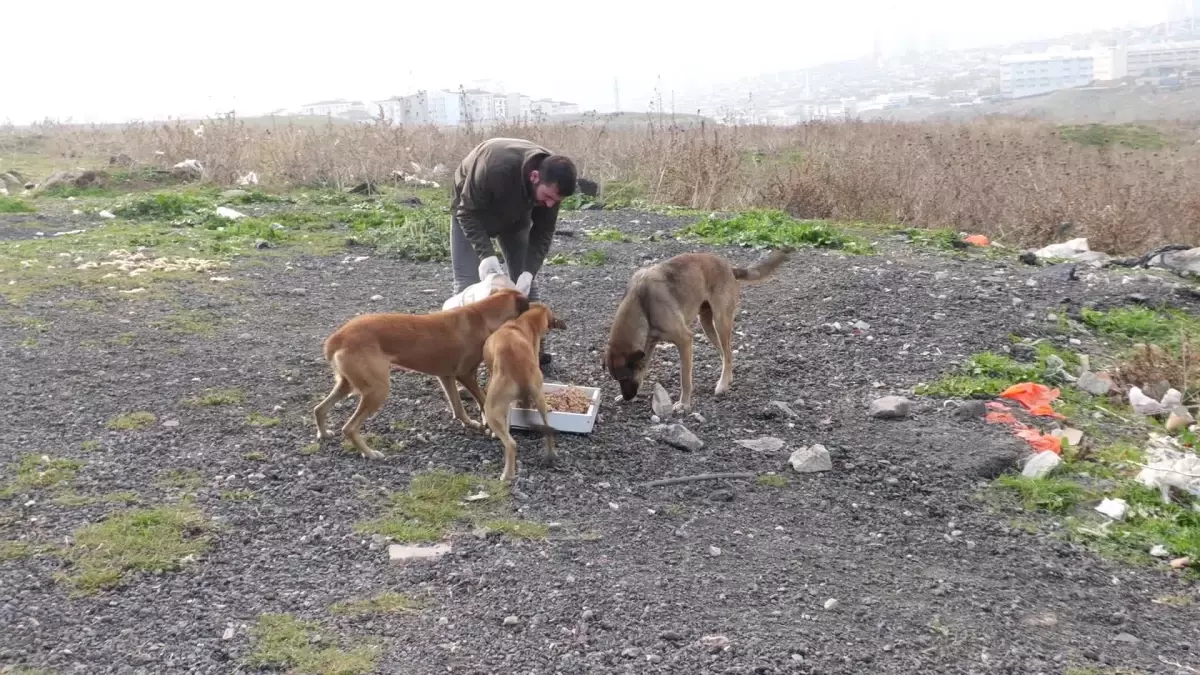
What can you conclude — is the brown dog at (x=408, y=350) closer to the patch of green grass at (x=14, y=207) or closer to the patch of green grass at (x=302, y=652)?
the patch of green grass at (x=302, y=652)

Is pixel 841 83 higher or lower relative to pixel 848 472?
higher

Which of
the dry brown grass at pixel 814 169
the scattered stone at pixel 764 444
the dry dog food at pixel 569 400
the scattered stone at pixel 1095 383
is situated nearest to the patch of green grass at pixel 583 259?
the dry brown grass at pixel 814 169

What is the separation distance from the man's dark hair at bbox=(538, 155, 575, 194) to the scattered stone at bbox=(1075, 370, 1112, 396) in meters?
4.20

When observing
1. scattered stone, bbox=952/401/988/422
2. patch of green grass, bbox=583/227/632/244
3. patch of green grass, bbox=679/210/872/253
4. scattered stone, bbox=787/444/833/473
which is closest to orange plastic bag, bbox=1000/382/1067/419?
scattered stone, bbox=952/401/988/422

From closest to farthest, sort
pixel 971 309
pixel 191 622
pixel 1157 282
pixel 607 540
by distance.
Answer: pixel 191 622 → pixel 607 540 → pixel 971 309 → pixel 1157 282

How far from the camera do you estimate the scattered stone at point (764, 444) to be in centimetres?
648

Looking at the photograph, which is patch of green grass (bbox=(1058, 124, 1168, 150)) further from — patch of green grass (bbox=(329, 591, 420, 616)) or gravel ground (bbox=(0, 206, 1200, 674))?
patch of green grass (bbox=(329, 591, 420, 616))

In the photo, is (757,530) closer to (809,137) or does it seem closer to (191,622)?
(191,622)

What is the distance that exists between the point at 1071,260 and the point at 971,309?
3.47 m

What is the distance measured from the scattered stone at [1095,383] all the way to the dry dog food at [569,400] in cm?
380

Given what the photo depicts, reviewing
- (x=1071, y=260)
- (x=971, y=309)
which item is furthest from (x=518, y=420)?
(x=1071, y=260)

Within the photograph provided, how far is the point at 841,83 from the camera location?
96.2m

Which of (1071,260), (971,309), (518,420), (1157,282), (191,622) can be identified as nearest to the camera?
(191,622)

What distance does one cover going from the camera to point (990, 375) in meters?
7.58
